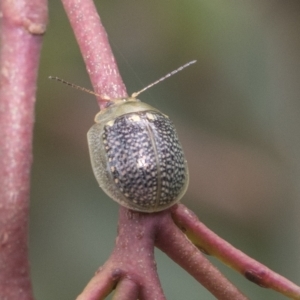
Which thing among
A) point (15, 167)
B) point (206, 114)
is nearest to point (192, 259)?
point (15, 167)

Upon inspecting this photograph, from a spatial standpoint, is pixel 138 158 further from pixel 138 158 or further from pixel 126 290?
pixel 126 290

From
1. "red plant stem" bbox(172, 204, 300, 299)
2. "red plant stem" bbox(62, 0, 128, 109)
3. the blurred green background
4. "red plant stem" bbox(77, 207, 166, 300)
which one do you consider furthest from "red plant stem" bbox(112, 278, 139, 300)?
the blurred green background

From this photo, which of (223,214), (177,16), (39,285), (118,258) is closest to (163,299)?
(118,258)

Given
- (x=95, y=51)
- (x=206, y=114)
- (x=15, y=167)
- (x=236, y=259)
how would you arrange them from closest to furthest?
(x=15, y=167)
(x=236, y=259)
(x=95, y=51)
(x=206, y=114)

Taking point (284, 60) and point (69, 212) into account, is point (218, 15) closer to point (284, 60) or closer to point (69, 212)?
point (284, 60)

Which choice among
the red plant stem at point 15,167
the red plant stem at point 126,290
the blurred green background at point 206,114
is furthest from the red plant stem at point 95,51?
the blurred green background at point 206,114

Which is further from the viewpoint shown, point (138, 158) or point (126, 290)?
point (138, 158)
